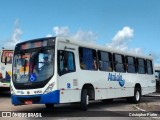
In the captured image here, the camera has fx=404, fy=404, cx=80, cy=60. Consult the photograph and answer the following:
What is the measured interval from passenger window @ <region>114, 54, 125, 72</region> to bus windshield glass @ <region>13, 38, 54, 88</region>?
6.11m

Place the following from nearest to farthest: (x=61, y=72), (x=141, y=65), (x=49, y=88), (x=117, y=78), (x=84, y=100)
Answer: (x=49, y=88) < (x=61, y=72) < (x=84, y=100) < (x=117, y=78) < (x=141, y=65)

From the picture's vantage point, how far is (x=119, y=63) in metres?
21.7

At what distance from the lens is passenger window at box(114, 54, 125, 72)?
21.2 metres

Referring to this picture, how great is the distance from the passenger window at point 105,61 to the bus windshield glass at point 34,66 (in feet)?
13.5

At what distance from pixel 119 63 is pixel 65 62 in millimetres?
6112

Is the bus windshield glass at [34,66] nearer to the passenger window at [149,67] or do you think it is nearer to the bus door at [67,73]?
the bus door at [67,73]

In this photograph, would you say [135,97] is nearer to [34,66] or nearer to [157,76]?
[34,66]

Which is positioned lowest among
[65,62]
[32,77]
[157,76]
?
[32,77]

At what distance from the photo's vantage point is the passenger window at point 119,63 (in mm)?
21202

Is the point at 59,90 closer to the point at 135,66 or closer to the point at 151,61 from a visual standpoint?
the point at 135,66

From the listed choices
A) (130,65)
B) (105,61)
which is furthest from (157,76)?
(105,61)

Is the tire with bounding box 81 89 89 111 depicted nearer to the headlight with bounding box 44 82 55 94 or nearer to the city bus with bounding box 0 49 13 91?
the headlight with bounding box 44 82 55 94

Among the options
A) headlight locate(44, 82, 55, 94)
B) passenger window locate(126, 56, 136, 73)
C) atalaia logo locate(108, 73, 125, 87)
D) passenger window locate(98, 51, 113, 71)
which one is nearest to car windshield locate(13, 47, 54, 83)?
headlight locate(44, 82, 55, 94)

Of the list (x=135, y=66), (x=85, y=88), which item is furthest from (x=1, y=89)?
(x=85, y=88)
